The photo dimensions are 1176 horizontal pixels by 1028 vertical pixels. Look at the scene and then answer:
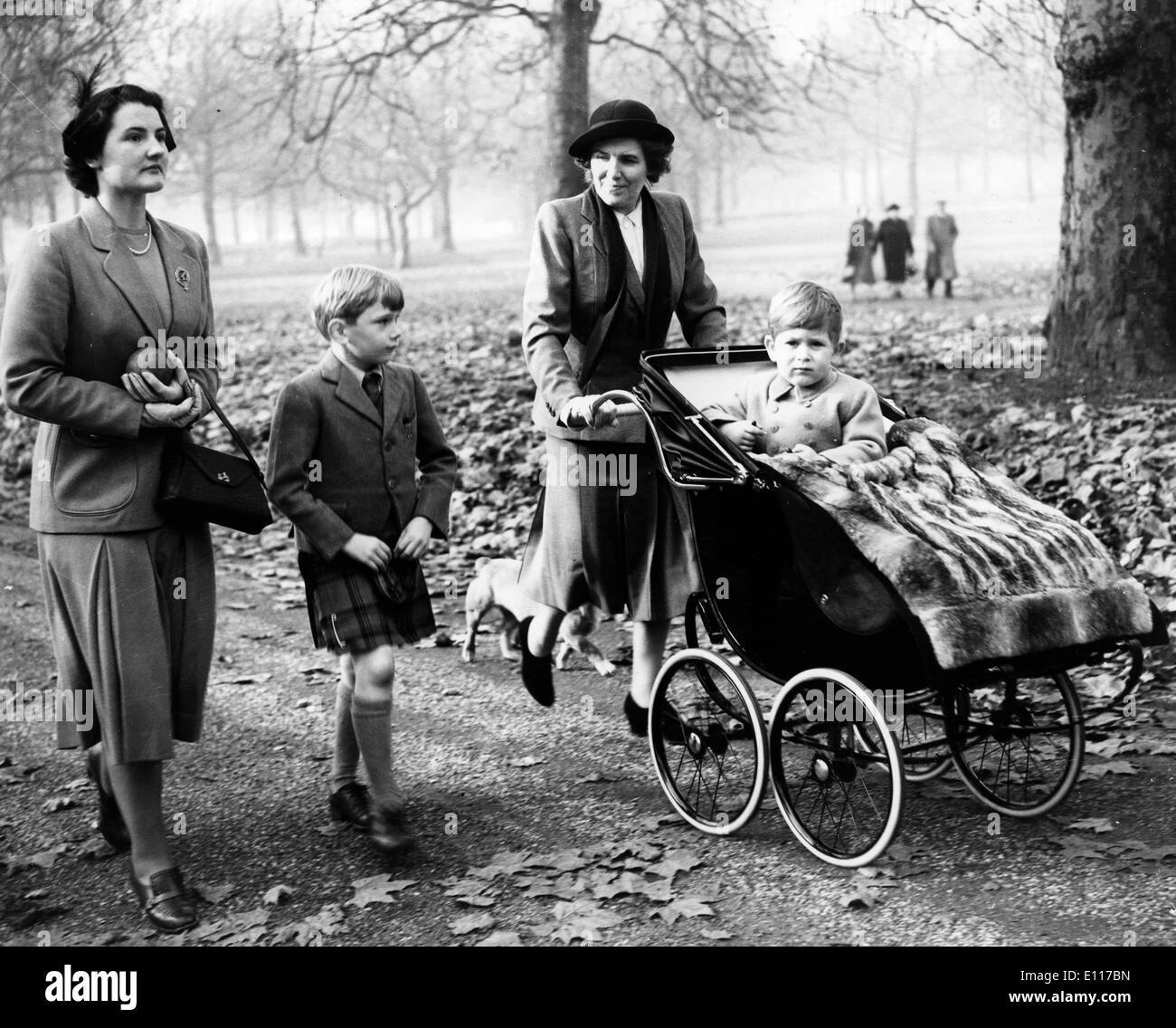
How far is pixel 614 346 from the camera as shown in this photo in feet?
15.5

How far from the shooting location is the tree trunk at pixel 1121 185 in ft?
27.2

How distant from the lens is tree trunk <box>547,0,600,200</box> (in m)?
12.5

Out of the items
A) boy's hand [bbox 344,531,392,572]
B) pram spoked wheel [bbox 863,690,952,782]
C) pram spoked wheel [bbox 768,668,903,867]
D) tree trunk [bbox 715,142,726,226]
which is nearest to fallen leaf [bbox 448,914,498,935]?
pram spoked wheel [bbox 768,668,903,867]

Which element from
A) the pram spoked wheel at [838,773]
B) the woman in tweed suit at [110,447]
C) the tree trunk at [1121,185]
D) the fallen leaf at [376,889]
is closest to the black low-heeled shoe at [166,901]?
the woman in tweed suit at [110,447]

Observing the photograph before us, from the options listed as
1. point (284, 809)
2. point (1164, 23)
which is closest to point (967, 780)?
point (284, 809)

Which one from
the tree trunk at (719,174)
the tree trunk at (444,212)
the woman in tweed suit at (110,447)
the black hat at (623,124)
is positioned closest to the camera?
the woman in tweed suit at (110,447)

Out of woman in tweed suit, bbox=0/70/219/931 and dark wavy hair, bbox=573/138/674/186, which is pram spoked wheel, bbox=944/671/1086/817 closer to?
dark wavy hair, bbox=573/138/674/186

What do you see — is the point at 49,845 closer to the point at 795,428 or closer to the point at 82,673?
the point at 82,673

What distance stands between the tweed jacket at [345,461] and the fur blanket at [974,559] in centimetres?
118

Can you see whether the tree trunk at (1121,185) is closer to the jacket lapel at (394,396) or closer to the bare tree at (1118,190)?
the bare tree at (1118,190)

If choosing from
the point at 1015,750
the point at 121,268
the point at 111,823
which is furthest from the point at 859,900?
the point at 121,268

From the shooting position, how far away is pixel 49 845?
4.34 metres

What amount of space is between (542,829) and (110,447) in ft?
5.79
